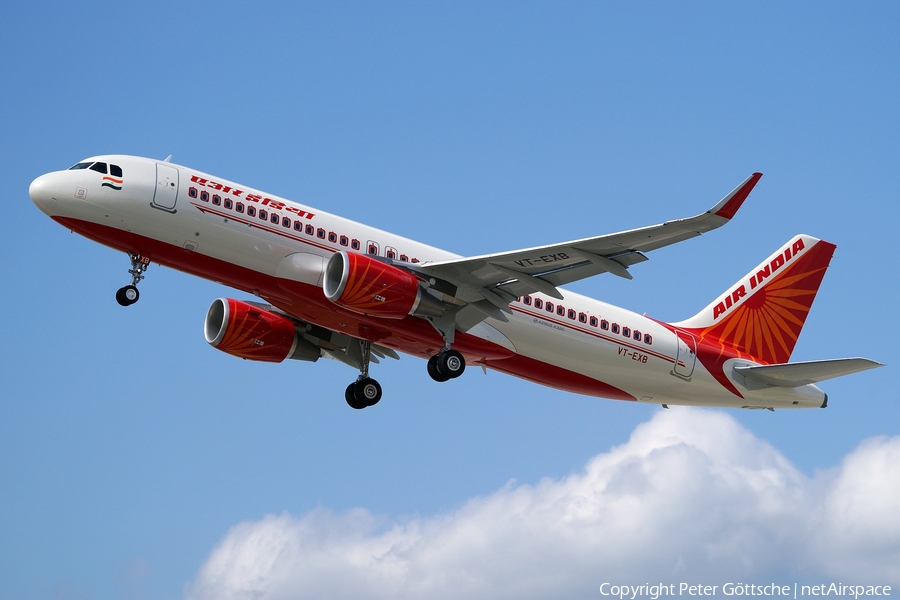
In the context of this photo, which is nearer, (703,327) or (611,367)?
(611,367)

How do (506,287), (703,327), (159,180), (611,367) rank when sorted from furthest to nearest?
(703,327)
(611,367)
(506,287)
(159,180)

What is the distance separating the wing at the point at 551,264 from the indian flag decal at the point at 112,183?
9244mm

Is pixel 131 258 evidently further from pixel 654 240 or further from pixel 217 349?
pixel 654 240


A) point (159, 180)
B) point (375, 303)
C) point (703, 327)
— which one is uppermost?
point (703, 327)

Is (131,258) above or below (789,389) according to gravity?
below

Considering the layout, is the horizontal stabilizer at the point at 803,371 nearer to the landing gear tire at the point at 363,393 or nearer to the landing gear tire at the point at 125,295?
the landing gear tire at the point at 363,393

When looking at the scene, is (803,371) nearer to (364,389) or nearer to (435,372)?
(435,372)

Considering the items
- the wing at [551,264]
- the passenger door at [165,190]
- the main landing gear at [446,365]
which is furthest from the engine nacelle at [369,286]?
the passenger door at [165,190]

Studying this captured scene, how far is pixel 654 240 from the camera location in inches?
1156

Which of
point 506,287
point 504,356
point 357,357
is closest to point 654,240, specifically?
point 506,287

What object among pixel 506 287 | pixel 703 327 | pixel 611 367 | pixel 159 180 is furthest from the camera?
pixel 703 327

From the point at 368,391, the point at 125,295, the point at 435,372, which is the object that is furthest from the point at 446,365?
the point at 125,295

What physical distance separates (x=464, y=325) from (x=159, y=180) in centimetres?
1049

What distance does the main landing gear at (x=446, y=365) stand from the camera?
114 feet
